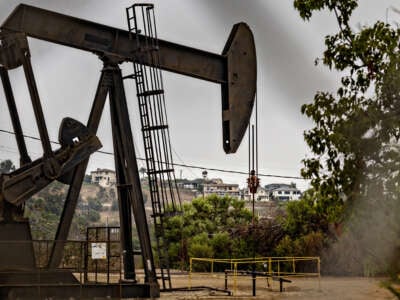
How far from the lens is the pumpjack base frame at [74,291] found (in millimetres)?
12508

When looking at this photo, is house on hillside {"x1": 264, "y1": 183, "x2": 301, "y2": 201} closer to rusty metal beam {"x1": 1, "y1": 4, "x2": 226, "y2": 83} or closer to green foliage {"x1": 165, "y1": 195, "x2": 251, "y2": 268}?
green foliage {"x1": 165, "y1": 195, "x2": 251, "y2": 268}

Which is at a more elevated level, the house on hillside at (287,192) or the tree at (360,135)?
the house on hillside at (287,192)

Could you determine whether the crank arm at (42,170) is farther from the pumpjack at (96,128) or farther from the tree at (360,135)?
the tree at (360,135)

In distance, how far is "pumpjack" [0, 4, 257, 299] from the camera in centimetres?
1299

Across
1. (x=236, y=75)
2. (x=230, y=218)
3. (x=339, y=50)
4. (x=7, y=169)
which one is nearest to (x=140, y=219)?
(x=236, y=75)

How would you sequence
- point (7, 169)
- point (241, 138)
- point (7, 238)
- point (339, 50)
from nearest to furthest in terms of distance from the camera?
1. point (339, 50)
2. point (7, 238)
3. point (241, 138)
4. point (7, 169)

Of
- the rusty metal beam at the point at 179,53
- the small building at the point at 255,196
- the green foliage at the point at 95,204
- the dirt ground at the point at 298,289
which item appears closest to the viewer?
the rusty metal beam at the point at 179,53

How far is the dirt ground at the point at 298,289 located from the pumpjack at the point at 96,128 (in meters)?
1.44

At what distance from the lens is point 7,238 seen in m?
12.9

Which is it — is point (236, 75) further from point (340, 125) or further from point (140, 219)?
point (340, 125)

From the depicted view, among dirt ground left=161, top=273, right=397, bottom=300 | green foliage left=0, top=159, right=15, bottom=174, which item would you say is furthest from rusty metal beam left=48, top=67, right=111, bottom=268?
green foliage left=0, top=159, right=15, bottom=174

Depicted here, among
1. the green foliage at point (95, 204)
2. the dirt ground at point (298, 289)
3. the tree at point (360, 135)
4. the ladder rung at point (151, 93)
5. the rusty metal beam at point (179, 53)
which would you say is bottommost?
the dirt ground at point (298, 289)

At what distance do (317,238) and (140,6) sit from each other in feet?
38.6

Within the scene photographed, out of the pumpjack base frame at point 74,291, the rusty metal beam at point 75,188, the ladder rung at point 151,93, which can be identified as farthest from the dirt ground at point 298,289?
the ladder rung at point 151,93
